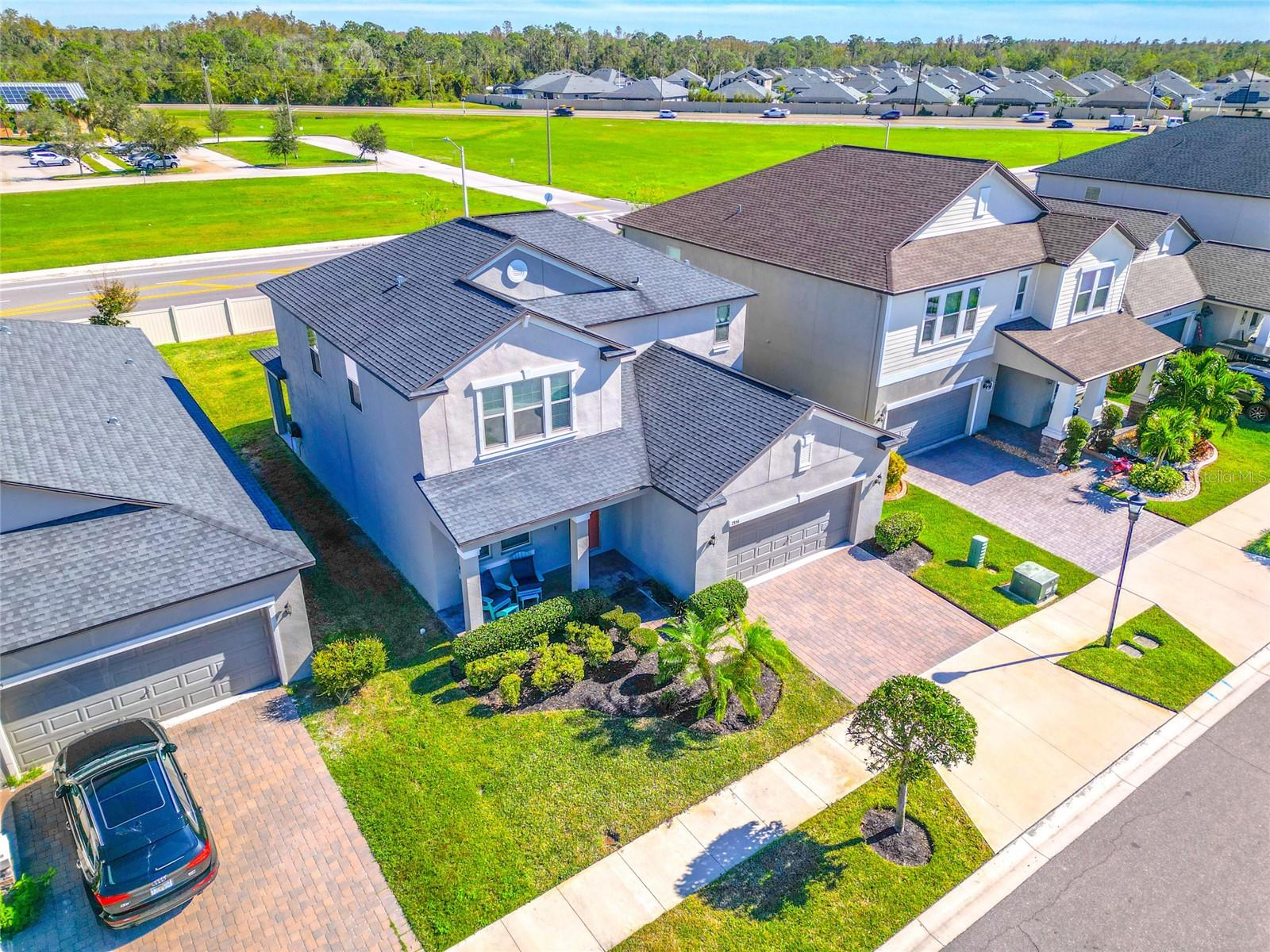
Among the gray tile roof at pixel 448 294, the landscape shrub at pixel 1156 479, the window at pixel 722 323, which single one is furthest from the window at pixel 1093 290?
the window at pixel 722 323

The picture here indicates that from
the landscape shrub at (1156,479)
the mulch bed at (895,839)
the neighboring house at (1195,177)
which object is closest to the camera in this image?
the mulch bed at (895,839)

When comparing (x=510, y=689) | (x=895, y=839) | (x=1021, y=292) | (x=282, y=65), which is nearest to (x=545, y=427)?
→ (x=510, y=689)

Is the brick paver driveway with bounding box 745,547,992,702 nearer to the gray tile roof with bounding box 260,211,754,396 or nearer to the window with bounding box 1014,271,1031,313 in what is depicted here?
the gray tile roof with bounding box 260,211,754,396


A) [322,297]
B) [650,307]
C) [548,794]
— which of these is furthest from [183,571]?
[650,307]

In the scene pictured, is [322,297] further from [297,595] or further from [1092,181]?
[1092,181]

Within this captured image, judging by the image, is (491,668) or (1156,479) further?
(1156,479)

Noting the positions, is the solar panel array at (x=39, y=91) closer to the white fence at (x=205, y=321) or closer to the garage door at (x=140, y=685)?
the white fence at (x=205, y=321)

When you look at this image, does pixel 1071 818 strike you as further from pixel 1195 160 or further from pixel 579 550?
pixel 1195 160
